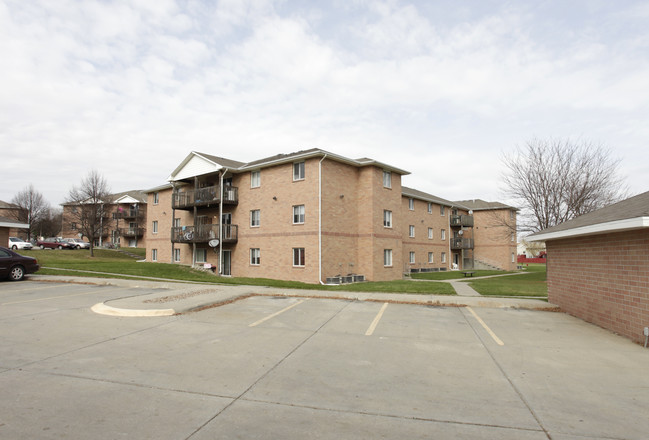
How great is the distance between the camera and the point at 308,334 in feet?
26.8

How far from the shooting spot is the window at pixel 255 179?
27109 mm

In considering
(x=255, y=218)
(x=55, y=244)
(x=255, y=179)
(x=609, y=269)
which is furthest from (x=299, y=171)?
(x=55, y=244)

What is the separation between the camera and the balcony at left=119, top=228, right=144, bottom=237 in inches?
2232

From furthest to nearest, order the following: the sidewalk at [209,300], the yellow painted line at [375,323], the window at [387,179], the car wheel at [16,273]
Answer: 1. the window at [387,179]
2. the car wheel at [16,273]
3. the sidewalk at [209,300]
4. the yellow painted line at [375,323]

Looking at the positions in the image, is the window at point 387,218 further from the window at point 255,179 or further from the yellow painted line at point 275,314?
the yellow painted line at point 275,314

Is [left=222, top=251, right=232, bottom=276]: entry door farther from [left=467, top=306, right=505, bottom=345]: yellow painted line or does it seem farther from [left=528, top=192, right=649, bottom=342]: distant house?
[left=528, top=192, right=649, bottom=342]: distant house

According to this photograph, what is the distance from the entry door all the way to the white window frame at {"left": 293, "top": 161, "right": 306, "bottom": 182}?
8717 mm

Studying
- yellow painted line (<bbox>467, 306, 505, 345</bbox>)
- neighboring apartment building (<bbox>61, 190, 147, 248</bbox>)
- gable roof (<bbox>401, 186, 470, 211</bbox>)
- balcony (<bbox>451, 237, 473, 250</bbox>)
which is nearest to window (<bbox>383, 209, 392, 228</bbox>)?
gable roof (<bbox>401, 186, 470, 211</bbox>)

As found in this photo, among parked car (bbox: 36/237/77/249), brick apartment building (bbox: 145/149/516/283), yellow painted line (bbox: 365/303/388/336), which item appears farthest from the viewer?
parked car (bbox: 36/237/77/249)

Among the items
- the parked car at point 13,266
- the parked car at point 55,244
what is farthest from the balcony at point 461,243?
the parked car at point 55,244

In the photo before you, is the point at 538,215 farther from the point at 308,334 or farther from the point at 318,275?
the point at 308,334

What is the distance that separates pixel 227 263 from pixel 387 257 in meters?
12.3

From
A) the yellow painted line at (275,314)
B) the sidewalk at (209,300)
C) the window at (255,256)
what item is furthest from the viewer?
the window at (255,256)

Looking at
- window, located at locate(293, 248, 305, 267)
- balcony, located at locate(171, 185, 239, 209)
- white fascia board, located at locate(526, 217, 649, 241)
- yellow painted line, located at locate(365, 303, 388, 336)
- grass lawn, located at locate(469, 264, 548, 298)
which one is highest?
balcony, located at locate(171, 185, 239, 209)
